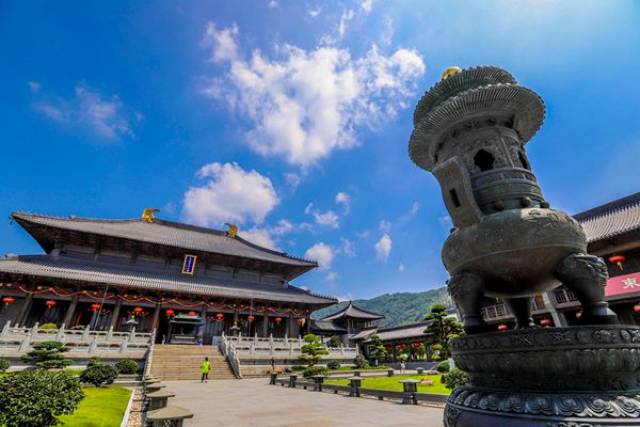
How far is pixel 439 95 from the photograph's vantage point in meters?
4.26

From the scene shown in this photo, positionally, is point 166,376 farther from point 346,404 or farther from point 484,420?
point 484,420

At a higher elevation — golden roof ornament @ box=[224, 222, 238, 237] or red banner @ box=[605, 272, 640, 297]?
golden roof ornament @ box=[224, 222, 238, 237]

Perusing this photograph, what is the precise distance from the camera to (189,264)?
86.3 ft

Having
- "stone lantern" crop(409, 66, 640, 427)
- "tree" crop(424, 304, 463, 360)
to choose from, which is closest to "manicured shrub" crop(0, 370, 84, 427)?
"stone lantern" crop(409, 66, 640, 427)

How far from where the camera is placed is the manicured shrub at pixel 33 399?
4543 mm

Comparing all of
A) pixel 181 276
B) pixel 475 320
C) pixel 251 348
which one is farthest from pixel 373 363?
pixel 475 320

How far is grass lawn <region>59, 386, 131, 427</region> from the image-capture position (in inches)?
253

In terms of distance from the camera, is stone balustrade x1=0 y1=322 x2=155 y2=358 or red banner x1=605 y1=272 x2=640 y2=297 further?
red banner x1=605 y1=272 x2=640 y2=297

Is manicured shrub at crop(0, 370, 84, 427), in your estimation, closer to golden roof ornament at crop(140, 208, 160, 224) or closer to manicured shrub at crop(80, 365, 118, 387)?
manicured shrub at crop(80, 365, 118, 387)

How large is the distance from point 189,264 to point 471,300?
27.0 metres

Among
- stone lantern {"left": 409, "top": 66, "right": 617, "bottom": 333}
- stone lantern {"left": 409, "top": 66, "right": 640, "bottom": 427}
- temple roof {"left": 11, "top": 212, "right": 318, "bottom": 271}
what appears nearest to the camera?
stone lantern {"left": 409, "top": 66, "right": 640, "bottom": 427}

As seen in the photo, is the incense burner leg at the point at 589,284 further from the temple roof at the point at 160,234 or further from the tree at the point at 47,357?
the temple roof at the point at 160,234

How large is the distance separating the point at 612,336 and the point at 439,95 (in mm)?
3340

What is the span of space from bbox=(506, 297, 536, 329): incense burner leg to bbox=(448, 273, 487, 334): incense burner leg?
132 centimetres
